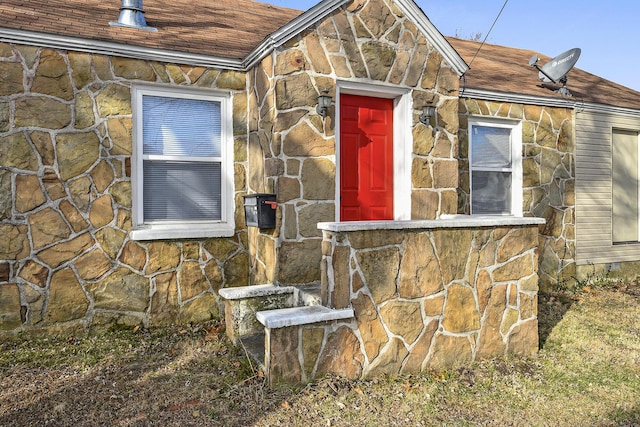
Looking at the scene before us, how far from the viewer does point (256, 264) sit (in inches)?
208

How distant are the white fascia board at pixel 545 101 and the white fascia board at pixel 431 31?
0.88 m

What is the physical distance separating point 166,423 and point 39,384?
1.42 metres

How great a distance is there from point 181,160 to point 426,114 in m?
3.10

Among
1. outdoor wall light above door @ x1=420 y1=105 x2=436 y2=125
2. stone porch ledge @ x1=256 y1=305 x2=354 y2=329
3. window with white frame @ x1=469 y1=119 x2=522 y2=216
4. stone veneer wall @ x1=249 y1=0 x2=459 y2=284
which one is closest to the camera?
stone porch ledge @ x1=256 y1=305 x2=354 y2=329

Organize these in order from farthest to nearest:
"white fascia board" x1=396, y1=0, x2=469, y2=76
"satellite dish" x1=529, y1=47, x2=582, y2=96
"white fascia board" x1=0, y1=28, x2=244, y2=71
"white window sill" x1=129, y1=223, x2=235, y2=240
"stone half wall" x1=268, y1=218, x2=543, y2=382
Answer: "satellite dish" x1=529, y1=47, x2=582, y2=96 → "white fascia board" x1=396, y1=0, x2=469, y2=76 → "white window sill" x1=129, y1=223, x2=235, y2=240 → "white fascia board" x1=0, y1=28, x2=244, y2=71 → "stone half wall" x1=268, y1=218, x2=543, y2=382

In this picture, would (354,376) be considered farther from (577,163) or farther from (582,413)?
(577,163)

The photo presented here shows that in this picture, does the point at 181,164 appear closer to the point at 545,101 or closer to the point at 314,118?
the point at 314,118

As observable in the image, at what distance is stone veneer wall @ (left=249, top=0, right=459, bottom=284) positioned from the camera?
15.7ft

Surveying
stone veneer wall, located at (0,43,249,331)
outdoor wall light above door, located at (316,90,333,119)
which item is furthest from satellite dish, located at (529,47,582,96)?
stone veneer wall, located at (0,43,249,331)

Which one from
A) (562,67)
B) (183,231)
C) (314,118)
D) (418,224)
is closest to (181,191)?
(183,231)

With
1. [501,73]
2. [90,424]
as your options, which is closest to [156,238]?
[90,424]

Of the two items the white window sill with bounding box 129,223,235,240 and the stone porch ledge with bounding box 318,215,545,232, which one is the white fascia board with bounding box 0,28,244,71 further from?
the stone porch ledge with bounding box 318,215,545,232

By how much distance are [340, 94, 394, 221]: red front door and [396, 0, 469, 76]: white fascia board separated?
0.94 metres

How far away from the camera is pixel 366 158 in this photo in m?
5.38
